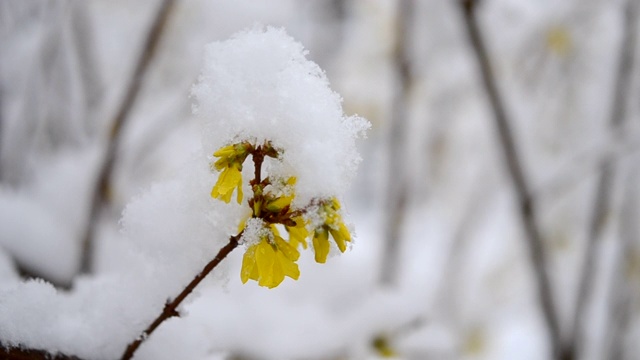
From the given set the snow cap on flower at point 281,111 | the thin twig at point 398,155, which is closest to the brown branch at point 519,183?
the thin twig at point 398,155

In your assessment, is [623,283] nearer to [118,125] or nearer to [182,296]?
[118,125]

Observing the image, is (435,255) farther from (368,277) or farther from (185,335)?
(185,335)

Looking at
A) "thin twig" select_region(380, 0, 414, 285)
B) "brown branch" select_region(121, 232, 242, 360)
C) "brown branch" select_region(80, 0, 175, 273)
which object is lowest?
"brown branch" select_region(121, 232, 242, 360)

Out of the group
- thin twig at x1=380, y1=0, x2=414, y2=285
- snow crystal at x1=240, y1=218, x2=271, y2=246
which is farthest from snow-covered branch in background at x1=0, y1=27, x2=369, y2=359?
thin twig at x1=380, y1=0, x2=414, y2=285

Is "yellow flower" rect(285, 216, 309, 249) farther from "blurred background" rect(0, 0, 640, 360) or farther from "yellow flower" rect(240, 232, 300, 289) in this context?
"blurred background" rect(0, 0, 640, 360)

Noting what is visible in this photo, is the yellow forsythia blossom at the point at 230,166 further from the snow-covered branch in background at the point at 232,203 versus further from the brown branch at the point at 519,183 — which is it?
the brown branch at the point at 519,183

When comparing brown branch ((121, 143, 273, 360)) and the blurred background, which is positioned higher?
the blurred background

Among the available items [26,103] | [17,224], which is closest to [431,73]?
[26,103]

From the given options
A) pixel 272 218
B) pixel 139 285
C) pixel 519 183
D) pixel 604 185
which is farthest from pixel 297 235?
pixel 604 185
